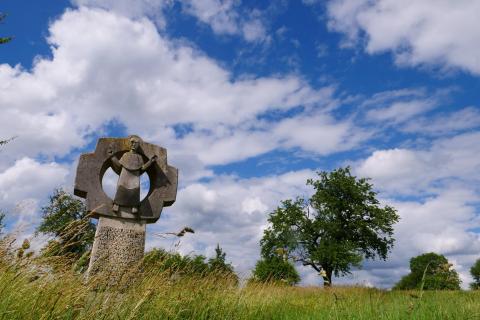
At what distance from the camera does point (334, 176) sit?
124 ft

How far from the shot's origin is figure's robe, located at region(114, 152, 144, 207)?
7594mm

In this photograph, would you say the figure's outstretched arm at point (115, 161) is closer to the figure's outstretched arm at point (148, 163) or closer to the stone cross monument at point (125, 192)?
the stone cross monument at point (125, 192)

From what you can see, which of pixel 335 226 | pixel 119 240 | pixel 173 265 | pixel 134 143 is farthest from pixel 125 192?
pixel 335 226

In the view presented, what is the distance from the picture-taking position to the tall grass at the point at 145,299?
359cm

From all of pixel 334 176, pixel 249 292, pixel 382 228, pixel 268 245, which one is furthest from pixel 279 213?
pixel 249 292

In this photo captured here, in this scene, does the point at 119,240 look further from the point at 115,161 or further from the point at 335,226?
the point at 335,226

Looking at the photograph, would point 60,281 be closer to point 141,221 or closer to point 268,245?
point 141,221

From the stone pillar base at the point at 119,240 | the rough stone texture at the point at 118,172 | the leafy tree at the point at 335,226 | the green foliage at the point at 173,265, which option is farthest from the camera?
the leafy tree at the point at 335,226

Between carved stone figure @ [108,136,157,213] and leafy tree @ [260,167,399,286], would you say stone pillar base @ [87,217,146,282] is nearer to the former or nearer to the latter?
carved stone figure @ [108,136,157,213]

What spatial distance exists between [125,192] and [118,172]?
0.60 m

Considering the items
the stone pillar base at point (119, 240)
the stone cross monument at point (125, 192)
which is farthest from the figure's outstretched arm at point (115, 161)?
the stone pillar base at point (119, 240)

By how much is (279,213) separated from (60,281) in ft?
113

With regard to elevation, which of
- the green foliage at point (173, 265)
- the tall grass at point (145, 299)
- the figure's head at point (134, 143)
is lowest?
the tall grass at point (145, 299)

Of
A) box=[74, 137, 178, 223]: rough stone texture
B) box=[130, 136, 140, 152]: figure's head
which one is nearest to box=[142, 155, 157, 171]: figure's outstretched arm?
box=[74, 137, 178, 223]: rough stone texture
